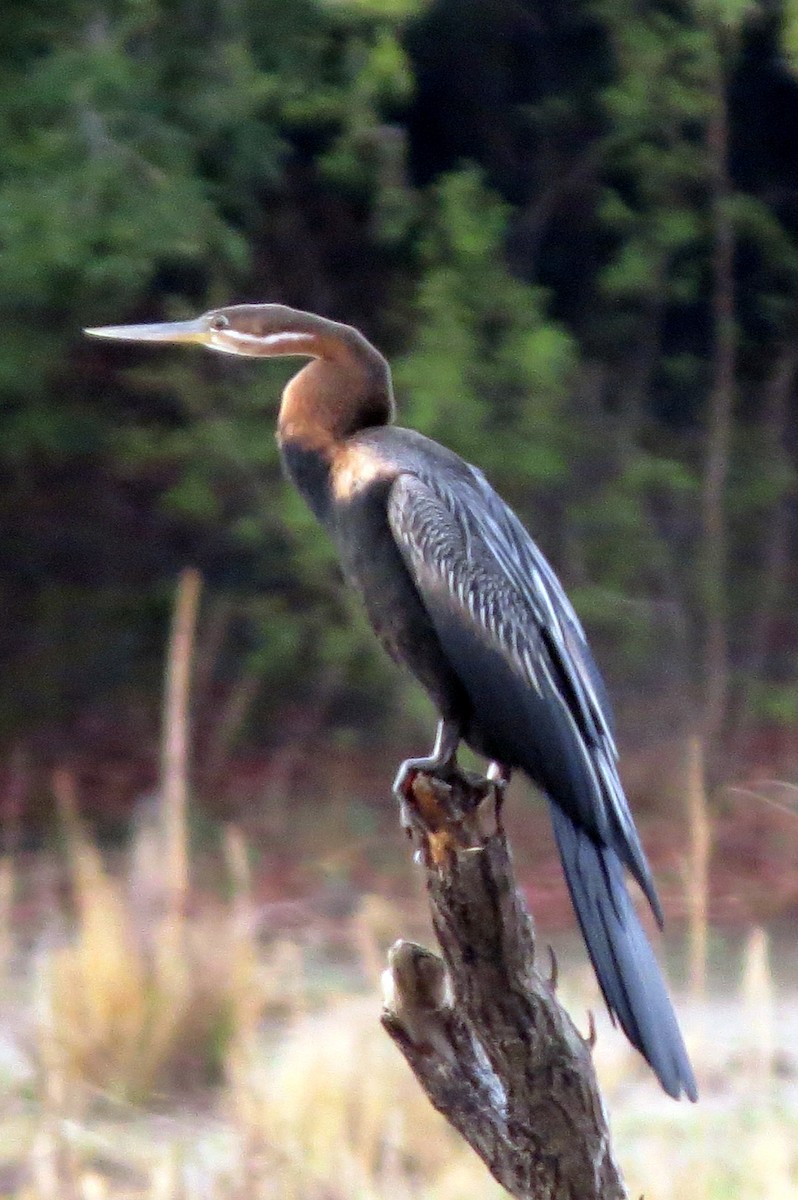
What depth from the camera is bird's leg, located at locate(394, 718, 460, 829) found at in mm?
2486

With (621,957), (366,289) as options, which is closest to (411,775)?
(621,957)

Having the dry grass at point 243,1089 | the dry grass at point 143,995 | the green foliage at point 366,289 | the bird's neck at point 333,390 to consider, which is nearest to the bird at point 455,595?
the bird's neck at point 333,390

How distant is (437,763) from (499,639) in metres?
0.20

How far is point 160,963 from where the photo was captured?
4820 millimetres

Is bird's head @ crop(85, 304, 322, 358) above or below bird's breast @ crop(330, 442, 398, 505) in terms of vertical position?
above

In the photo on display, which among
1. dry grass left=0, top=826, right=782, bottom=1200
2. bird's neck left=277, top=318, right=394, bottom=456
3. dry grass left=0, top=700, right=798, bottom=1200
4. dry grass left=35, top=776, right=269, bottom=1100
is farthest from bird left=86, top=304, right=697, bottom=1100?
dry grass left=35, top=776, right=269, bottom=1100

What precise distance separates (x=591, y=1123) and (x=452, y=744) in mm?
685

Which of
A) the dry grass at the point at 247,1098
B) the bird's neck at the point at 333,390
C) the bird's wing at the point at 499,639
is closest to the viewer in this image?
the bird's wing at the point at 499,639

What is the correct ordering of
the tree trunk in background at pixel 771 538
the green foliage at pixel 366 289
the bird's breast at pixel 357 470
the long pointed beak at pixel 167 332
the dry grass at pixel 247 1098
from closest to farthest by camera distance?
the bird's breast at pixel 357 470, the long pointed beak at pixel 167 332, the dry grass at pixel 247 1098, the green foliage at pixel 366 289, the tree trunk in background at pixel 771 538

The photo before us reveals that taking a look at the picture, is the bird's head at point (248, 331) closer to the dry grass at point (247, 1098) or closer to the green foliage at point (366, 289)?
the dry grass at point (247, 1098)

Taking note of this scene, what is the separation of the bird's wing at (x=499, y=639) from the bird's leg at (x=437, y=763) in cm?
6

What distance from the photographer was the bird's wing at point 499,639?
8.44 feet

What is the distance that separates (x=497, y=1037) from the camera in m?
2.16

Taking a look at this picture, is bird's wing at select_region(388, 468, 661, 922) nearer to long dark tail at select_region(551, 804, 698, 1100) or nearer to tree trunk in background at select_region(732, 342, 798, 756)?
long dark tail at select_region(551, 804, 698, 1100)
